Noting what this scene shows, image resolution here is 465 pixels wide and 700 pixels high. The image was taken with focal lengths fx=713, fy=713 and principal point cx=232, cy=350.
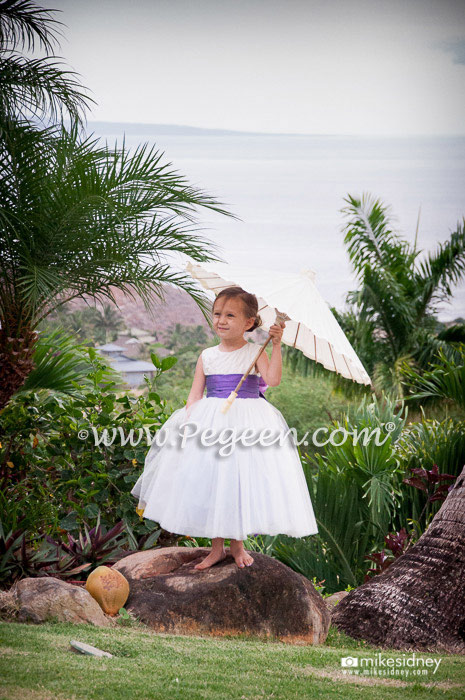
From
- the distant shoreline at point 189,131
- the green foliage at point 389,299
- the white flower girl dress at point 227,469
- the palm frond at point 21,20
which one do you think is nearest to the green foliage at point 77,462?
the white flower girl dress at point 227,469

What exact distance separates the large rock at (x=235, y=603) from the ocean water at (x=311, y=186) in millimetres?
29386

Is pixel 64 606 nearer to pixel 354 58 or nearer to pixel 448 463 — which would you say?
pixel 448 463

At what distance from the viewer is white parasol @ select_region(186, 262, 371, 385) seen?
3686 millimetres

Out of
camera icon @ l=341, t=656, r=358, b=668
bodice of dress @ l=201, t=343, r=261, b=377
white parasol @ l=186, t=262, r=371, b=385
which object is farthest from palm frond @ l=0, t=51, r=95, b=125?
camera icon @ l=341, t=656, r=358, b=668

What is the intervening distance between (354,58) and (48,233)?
101ft

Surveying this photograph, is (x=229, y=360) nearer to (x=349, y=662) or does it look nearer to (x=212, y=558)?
(x=212, y=558)

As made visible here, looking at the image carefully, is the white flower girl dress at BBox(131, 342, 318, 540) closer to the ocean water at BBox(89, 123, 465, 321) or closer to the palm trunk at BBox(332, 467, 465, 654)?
the palm trunk at BBox(332, 467, 465, 654)

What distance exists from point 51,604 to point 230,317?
5.77ft

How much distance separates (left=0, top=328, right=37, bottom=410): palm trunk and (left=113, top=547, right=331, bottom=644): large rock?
1898mm

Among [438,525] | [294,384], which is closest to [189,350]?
[294,384]

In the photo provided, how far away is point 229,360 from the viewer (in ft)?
13.1

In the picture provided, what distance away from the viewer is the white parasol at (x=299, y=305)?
369cm

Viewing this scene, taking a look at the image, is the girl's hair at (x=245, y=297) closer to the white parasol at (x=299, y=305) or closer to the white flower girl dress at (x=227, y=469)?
the white parasol at (x=299, y=305)

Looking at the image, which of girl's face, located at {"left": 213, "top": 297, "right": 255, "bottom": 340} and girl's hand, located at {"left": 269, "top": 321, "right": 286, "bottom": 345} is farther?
girl's face, located at {"left": 213, "top": 297, "right": 255, "bottom": 340}
